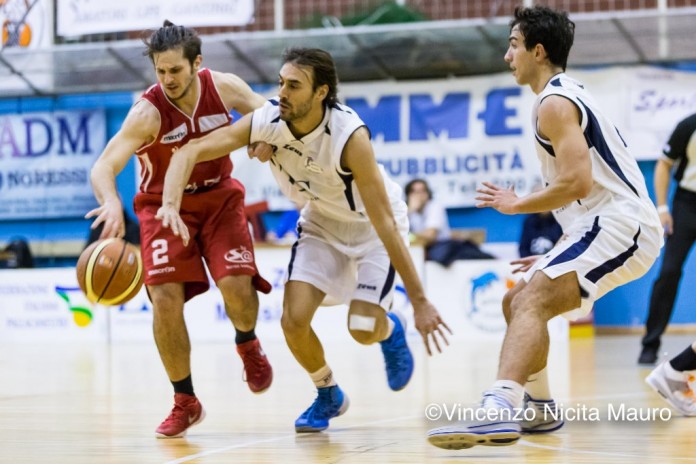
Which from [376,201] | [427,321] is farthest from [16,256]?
[427,321]

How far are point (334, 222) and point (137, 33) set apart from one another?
9.24m

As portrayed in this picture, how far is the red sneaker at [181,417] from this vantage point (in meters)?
5.21

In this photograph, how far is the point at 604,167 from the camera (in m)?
4.54

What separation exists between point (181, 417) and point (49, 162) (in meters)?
10.3

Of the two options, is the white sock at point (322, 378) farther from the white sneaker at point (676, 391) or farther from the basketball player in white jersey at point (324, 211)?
the white sneaker at point (676, 391)

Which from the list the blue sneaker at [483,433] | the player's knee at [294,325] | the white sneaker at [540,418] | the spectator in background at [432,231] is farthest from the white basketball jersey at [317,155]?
the spectator in background at [432,231]

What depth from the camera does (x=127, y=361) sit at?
1011 centimetres

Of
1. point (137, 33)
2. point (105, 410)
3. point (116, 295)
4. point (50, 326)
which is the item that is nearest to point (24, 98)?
point (137, 33)

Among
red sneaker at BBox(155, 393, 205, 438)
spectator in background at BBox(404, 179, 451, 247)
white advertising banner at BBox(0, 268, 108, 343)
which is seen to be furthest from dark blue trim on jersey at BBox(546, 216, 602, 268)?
white advertising banner at BBox(0, 268, 108, 343)

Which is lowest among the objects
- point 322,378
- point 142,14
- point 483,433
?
point 322,378

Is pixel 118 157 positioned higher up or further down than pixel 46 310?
higher up

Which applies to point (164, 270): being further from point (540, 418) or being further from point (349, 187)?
point (540, 418)

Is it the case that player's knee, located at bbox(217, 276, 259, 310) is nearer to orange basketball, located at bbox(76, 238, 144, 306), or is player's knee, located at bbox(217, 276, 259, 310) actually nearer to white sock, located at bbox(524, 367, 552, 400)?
orange basketball, located at bbox(76, 238, 144, 306)

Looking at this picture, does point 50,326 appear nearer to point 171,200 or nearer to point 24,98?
point 24,98
